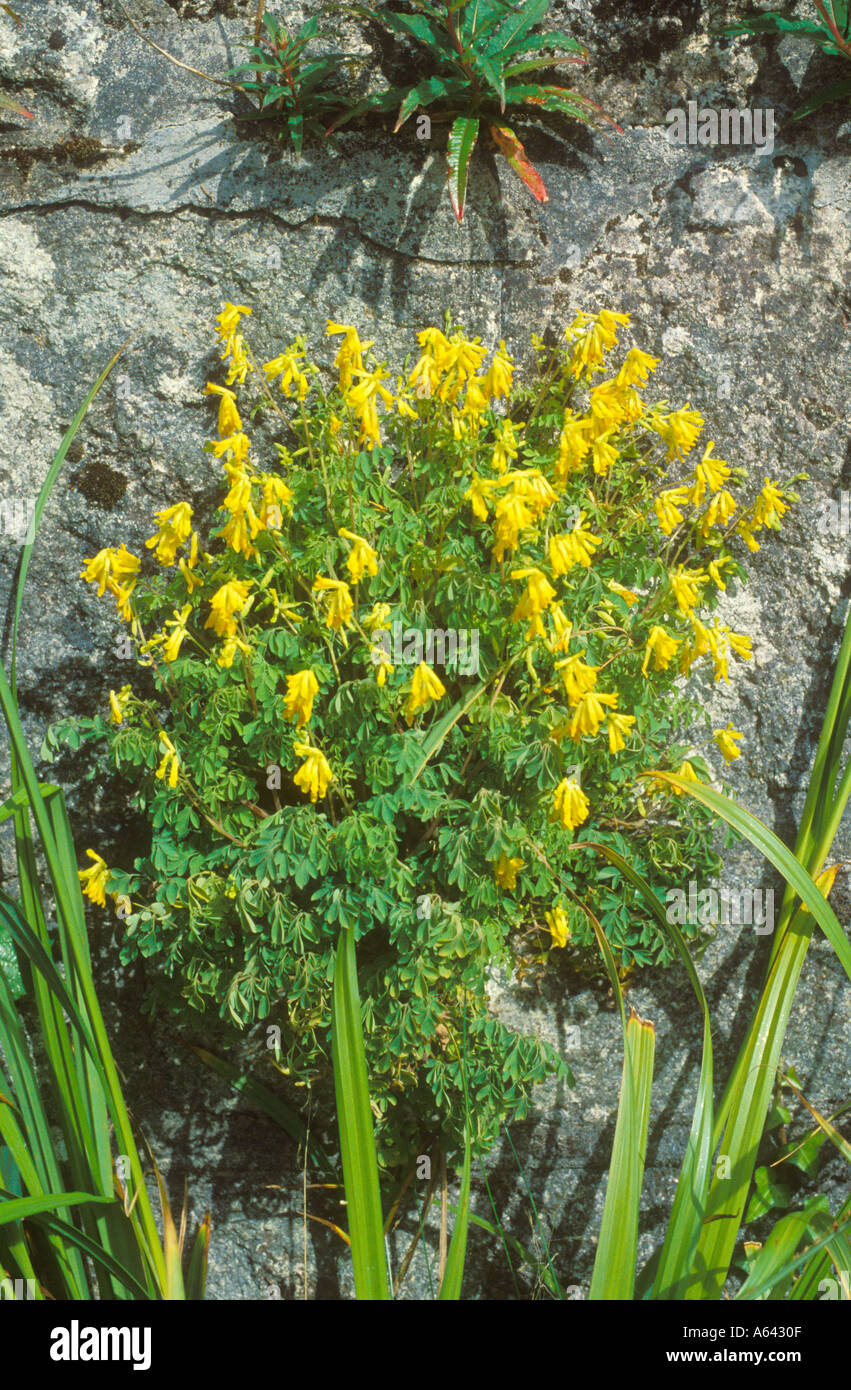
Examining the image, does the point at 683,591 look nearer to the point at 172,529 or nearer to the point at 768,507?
the point at 768,507

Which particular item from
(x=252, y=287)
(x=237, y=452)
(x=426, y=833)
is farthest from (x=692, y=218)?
(x=426, y=833)

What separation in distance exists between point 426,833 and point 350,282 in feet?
4.58

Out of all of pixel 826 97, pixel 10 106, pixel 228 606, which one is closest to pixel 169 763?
pixel 228 606

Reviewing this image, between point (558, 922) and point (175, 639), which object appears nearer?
point (175, 639)

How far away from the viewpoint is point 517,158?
2221 mm

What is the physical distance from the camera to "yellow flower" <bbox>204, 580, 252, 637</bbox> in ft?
5.76

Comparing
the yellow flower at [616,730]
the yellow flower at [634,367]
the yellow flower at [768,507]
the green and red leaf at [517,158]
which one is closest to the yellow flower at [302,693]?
the yellow flower at [616,730]

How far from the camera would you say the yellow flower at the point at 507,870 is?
1.87 m

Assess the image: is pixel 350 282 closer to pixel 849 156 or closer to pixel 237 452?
pixel 237 452

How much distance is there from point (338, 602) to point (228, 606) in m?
0.21

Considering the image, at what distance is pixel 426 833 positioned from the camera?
203cm

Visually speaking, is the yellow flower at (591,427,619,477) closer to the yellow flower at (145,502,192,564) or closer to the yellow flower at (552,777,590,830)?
the yellow flower at (552,777,590,830)

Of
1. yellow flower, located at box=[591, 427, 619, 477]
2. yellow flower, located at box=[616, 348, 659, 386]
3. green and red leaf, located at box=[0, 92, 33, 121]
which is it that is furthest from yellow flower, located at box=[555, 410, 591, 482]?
green and red leaf, located at box=[0, 92, 33, 121]

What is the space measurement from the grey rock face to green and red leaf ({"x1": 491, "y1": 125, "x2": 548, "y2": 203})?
12cm
